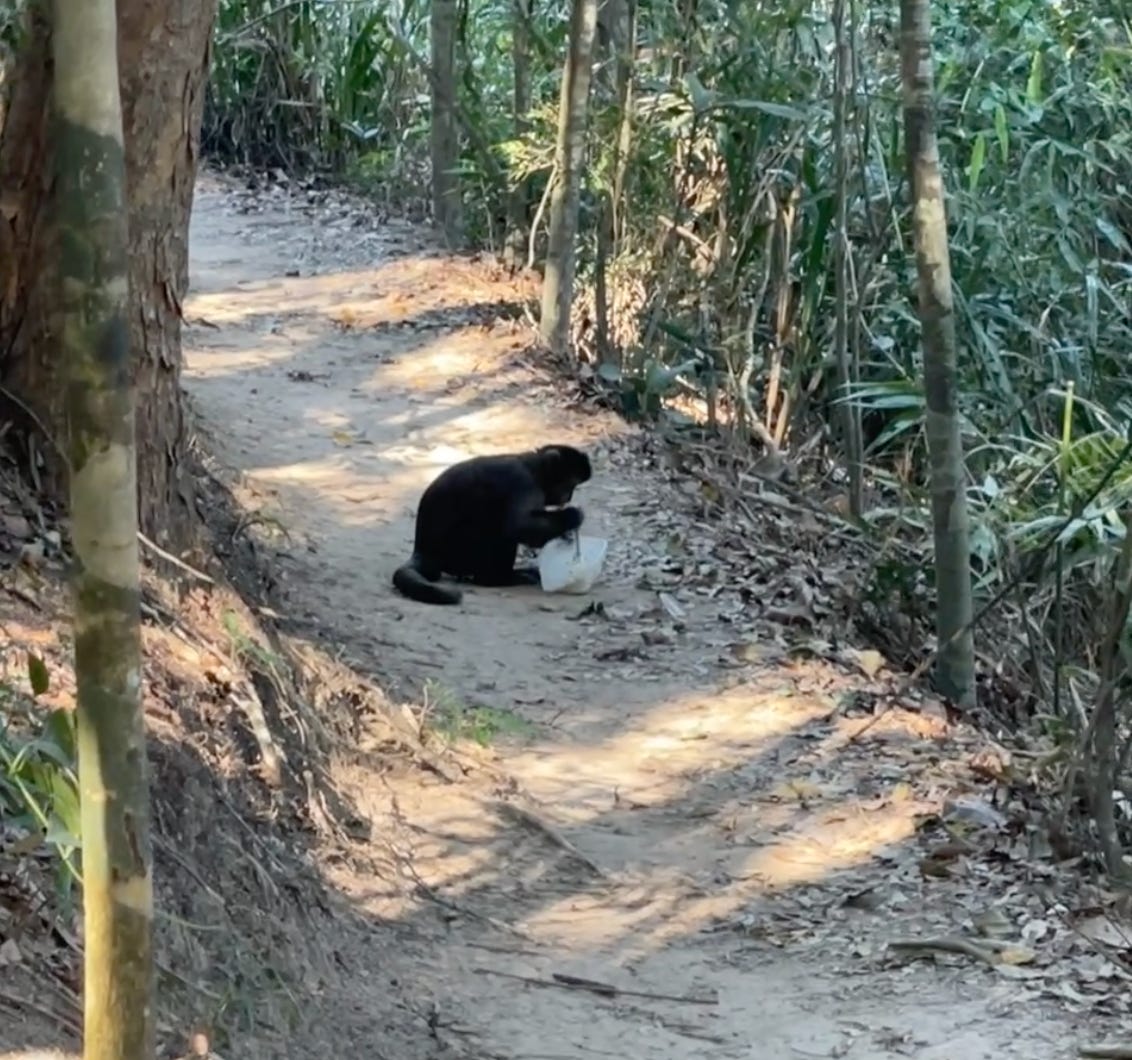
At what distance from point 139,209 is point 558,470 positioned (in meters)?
3.47

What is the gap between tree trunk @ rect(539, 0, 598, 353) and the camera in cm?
1024

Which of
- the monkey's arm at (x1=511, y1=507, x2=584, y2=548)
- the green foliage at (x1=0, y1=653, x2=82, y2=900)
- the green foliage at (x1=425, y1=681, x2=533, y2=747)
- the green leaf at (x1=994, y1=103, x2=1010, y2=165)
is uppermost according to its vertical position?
the green leaf at (x1=994, y1=103, x2=1010, y2=165)

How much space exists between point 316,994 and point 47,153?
7.85 feet

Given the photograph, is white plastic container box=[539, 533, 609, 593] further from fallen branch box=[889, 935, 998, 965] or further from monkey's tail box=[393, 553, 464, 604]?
fallen branch box=[889, 935, 998, 965]

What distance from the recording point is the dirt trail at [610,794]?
15.2ft

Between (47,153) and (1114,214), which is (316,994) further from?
(1114,214)

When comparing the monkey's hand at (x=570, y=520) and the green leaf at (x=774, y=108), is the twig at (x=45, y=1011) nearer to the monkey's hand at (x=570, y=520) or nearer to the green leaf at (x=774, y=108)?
the monkey's hand at (x=570, y=520)

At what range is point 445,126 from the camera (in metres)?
13.2

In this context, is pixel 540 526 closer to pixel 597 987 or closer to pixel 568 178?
pixel 568 178

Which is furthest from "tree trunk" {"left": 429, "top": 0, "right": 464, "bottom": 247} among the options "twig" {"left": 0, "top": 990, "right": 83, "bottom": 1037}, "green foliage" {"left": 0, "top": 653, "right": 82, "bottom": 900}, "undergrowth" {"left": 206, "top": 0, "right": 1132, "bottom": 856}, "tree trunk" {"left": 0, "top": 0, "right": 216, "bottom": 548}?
"twig" {"left": 0, "top": 990, "right": 83, "bottom": 1037}

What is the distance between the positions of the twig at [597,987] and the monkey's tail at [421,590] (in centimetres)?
308

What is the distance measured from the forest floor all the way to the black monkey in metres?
0.19

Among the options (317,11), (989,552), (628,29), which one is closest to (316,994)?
(989,552)

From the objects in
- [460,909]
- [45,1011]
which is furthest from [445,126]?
[45,1011]
